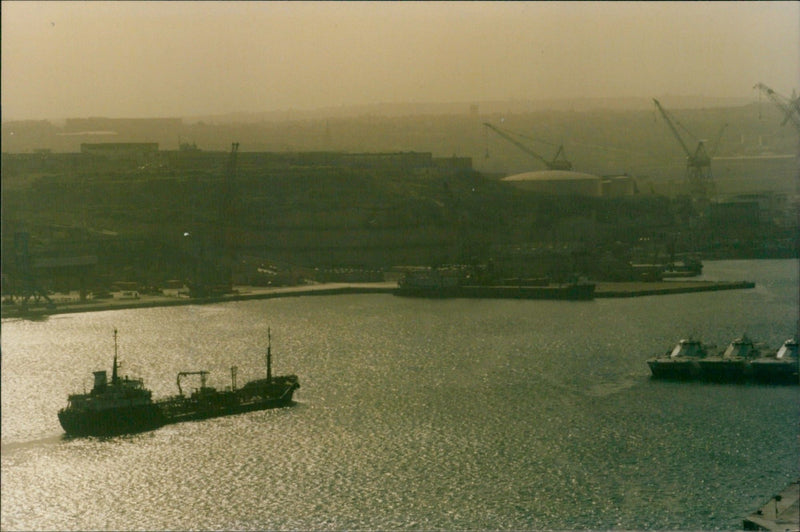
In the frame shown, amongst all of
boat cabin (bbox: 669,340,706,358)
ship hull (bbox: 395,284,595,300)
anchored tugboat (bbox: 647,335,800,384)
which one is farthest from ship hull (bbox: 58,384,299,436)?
ship hull (bbox: 395,284,595,300)

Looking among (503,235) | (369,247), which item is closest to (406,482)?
(369,247)

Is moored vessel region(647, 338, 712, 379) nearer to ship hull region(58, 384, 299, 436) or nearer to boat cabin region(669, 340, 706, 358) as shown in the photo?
boat cabin region(669, 340, 706, 358)

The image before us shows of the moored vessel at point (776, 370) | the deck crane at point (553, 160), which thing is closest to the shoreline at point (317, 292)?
the moored vessel at point (776, 370)

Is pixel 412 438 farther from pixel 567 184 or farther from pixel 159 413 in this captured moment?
pixel 567 184

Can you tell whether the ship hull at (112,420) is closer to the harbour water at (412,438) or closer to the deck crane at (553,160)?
the harbour water at (412,438)

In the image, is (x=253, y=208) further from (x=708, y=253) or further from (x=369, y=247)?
(x=708, y=253)

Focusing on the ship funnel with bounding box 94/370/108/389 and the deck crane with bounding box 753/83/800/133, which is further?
Answer: the deck crane with bounding box 753/83/800/133
